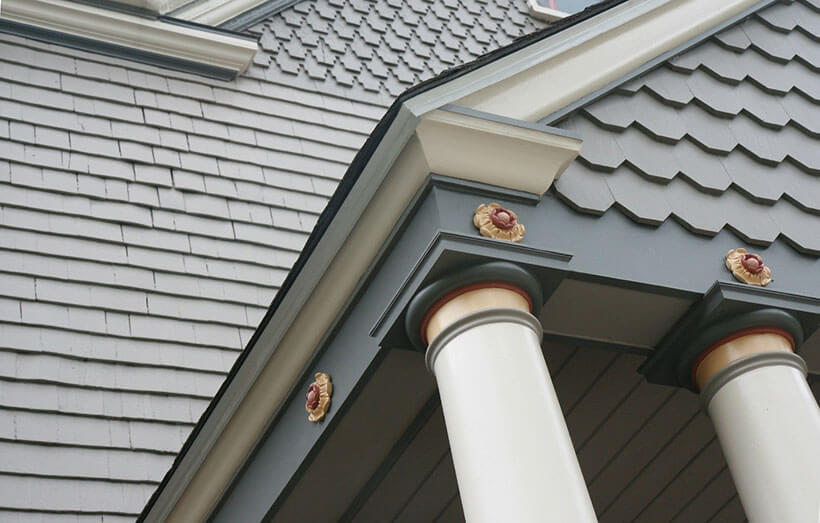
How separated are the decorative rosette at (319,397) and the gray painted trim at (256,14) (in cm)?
463

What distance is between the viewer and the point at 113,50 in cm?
683

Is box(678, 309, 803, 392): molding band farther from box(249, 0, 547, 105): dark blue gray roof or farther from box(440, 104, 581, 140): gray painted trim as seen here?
box(249, 0, 547, 105): dark blue gray roof

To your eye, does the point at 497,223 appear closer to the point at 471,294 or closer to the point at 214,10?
the point at 471,294

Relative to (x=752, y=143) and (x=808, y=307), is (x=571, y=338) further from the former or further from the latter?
(x=752, y=143)

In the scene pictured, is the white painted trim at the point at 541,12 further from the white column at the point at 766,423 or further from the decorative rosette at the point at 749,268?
the white column at the point at 766,423

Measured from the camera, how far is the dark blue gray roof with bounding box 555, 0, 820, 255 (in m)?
3.43

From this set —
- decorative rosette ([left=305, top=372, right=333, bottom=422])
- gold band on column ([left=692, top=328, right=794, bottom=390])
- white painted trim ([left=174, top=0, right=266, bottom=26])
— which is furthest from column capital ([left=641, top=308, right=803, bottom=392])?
white painted trim ([left=174, top=0, right=266, bottom=26])

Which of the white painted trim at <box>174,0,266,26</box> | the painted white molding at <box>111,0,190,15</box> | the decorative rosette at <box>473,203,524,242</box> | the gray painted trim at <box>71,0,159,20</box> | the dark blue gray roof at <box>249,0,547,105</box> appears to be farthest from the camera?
the dark blue gray roof at <box>249,0,547,105</box>

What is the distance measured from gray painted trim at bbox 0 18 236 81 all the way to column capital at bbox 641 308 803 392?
4.49 meters

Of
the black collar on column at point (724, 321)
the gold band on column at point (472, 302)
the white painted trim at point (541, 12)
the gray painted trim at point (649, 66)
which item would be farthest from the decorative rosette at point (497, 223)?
the white painted trim at point (541, 12)

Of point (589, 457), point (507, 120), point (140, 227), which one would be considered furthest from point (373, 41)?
point (507, 120)

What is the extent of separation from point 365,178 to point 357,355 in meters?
0.52

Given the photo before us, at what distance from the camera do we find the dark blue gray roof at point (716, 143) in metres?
3.43

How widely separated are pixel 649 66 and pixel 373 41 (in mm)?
4365
